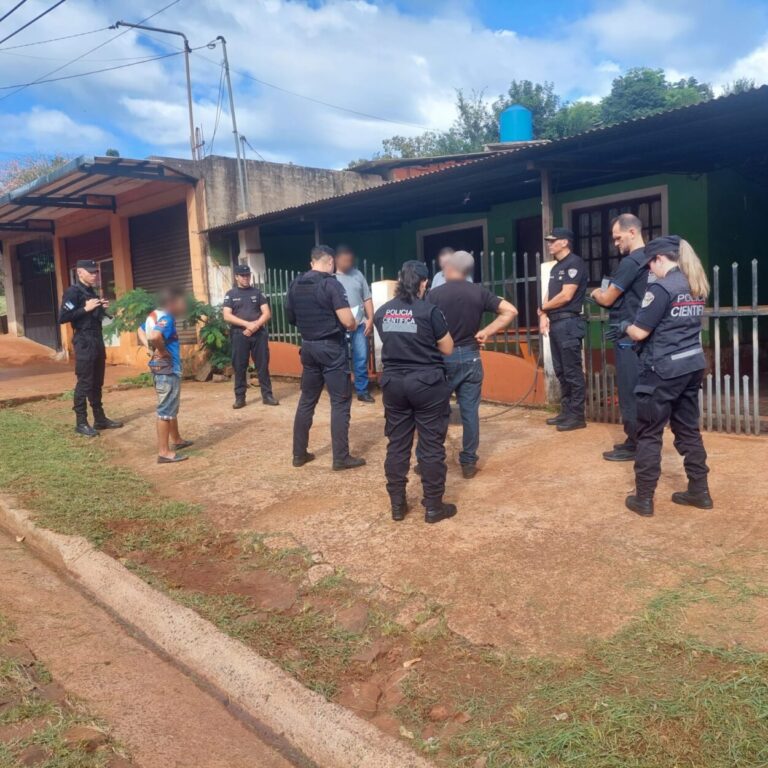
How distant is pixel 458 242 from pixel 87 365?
7.80m

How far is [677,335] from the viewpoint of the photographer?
4023mm

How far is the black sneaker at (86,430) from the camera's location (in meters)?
7.56

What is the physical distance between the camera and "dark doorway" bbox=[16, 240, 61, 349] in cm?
1811

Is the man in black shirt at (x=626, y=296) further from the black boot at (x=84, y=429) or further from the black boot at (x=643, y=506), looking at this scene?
the black boot at (x=84, y=429)

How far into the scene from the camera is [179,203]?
1326 centimetres

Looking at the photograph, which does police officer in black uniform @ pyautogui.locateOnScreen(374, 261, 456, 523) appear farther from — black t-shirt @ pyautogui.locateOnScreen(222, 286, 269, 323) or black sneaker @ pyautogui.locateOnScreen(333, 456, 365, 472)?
black t-shirt @ pyautogui.locateOnScreen(222, 286, 269, 323)

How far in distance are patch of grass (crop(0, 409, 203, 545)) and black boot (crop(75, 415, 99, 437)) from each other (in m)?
0.09

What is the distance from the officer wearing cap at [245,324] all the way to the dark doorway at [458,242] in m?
4.58

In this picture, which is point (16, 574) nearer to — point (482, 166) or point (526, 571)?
point (526, 571)

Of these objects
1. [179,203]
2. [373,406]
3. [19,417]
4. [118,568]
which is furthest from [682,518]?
[179,203]

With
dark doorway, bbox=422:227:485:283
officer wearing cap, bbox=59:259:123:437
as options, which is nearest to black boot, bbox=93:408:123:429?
officer wearing cap, bbox=59:259:123:437

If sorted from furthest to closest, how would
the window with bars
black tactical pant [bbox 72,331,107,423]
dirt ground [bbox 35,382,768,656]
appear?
the window with bars, black tactical pant [bbox 72,331,107,423], dirt ground [bbox 35,382,768,656]

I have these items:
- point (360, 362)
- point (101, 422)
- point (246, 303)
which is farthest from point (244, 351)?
point (101, 422)

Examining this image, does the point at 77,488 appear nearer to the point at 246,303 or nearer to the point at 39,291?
the point at 246,303
